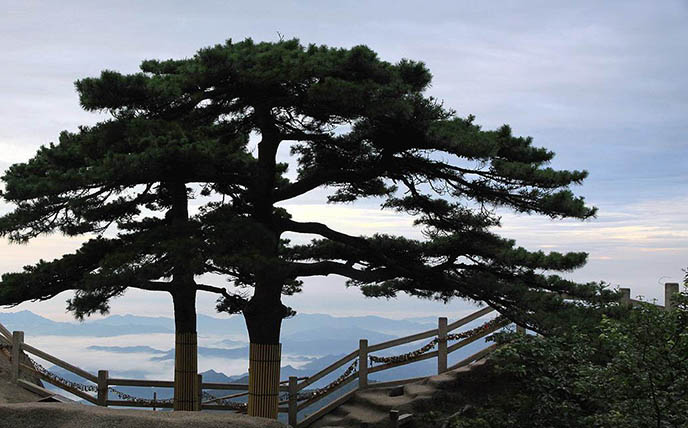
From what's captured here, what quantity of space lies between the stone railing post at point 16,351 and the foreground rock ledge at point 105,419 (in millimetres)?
9637

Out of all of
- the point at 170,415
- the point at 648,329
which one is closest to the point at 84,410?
the point at 170,415

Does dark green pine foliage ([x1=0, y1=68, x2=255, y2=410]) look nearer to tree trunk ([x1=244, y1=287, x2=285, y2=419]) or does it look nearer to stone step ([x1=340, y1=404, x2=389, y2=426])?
tree trunk ([x1=244, y1=287, x2=285, y2=419])

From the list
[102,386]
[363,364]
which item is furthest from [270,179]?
[102,386]

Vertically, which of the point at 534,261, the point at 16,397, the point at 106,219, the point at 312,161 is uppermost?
the point at 312,161

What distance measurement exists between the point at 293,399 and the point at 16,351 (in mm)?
7304

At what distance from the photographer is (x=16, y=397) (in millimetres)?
16625

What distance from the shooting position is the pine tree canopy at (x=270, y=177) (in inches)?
440

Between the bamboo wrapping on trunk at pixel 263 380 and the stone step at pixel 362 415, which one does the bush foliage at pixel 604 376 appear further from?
the bamboo wrapping on trunk at pixel 263 380

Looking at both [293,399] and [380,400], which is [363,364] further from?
[293,399]

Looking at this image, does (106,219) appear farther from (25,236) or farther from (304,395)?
(304,395)

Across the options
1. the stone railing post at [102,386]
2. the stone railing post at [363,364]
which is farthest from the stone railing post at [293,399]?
the stone railing post at [102,386]

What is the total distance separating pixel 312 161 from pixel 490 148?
4.59 m

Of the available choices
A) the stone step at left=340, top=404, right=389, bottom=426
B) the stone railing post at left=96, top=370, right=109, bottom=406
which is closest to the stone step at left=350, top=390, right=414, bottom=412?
the stone step at left=340, top=404, right=389, bottom=426

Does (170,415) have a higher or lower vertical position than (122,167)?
lower
